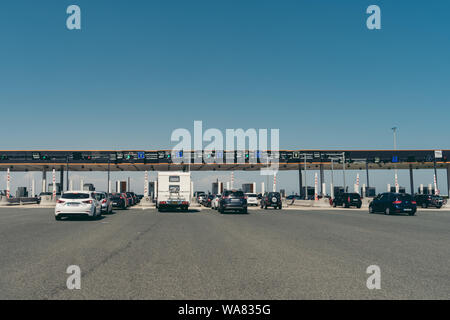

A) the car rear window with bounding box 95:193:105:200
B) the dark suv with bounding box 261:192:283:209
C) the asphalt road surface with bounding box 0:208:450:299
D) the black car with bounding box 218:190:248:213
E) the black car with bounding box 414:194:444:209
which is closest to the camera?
the asphalt road surface with bounding box 0:208:450:299

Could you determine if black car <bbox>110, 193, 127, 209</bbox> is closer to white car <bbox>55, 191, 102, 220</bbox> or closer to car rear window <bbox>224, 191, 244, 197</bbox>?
car rear window <bbox>224, 191, 244, 197</bbox>

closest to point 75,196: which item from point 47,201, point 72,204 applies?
Answer: point 72,204

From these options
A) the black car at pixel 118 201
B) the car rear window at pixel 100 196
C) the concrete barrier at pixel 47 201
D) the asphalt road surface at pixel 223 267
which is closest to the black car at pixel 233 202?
the car rear window at pixel 100 196

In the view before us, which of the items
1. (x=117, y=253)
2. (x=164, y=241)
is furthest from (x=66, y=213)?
(x=117, y=253)

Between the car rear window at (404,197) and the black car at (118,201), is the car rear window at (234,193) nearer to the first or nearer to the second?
the car rear window at (404,197)

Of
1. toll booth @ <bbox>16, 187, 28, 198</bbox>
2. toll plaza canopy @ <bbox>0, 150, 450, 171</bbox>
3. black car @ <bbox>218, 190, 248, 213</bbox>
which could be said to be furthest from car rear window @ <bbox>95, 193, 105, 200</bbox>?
toll booth @ <bbox>16, 187, 28, 198</bbox>

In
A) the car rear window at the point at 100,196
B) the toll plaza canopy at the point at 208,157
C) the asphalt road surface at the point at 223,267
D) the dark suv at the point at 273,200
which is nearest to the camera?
the asphalt road surface at the point at 223,267

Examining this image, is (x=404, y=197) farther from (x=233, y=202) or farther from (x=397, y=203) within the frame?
(x=233, y=202)

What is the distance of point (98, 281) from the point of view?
6.83 meters

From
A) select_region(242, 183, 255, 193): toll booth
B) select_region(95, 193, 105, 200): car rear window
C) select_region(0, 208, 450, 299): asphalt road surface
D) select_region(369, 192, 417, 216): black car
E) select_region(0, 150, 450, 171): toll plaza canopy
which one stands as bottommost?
select_region(0, 208, 450, 299): asphalt road surface

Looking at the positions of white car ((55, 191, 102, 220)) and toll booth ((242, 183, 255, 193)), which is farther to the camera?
toll booth ((242, 183, 255, 193))

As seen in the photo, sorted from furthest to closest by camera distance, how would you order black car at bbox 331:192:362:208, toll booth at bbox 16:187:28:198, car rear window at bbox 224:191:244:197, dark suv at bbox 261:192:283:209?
1. toll booth at bbox 16:187:28:198
2. black car at bbox 331:192:362:208
3. dark suv at bbox 261:192:283:209
4. car rear window at bbox 224:191:244:197
